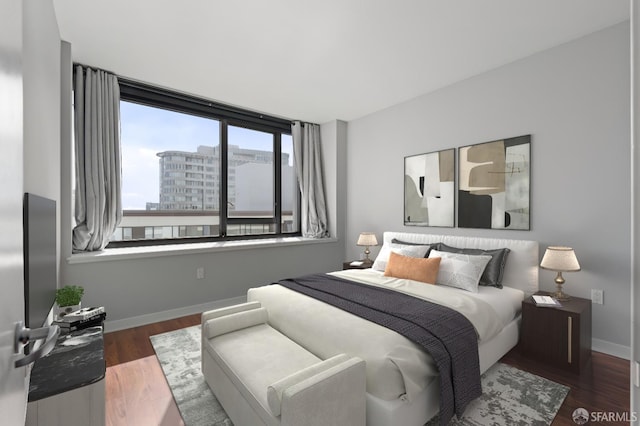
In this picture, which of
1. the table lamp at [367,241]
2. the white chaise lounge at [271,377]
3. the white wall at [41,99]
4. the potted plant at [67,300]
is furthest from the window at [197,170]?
the white chaise lounge at [271,377]

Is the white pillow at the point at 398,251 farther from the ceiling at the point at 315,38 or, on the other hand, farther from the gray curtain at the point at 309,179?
the ceiling at the point at 315,38

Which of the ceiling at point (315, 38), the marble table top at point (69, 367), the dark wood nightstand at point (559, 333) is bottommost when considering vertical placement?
the dark wood nightstand at point (559, 333)

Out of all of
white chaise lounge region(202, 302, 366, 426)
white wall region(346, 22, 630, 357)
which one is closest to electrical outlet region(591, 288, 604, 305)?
white wall region(346, 22, 630, 357)

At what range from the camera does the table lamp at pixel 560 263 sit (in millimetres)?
2426

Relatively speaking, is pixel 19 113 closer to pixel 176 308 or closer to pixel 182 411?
pixel 182 411

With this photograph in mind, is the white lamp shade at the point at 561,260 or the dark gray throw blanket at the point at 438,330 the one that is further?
the white lamp shade at the point at 561,260

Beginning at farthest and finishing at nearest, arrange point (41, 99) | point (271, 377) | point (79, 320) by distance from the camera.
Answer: point (79, 320)
point (41, 99)
point (271, 377)

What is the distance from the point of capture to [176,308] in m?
3.54

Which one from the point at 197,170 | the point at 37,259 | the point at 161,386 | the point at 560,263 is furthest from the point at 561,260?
the point at 197,170

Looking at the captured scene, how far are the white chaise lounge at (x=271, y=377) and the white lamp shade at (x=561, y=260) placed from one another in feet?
6.49

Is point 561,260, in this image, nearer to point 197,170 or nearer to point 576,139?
point 576,139

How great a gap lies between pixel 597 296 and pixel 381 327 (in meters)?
2.11

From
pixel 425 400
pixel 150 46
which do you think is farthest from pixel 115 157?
pixel 425 400

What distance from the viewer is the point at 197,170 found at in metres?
4.12
